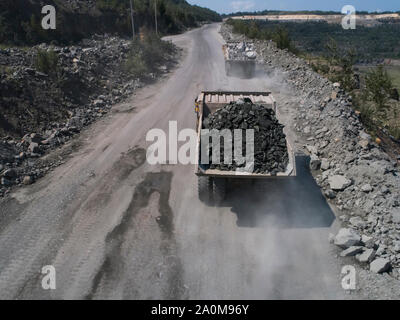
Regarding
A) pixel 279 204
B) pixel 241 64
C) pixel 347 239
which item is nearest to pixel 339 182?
pixel 279 204

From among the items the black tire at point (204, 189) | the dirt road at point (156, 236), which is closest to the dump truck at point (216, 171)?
the black tire at point (204, 189)

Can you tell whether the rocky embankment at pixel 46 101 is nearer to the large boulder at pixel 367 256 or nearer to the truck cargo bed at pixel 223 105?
the truck cargo bed at pixel 223 105

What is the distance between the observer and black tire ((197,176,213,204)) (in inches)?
→ 286

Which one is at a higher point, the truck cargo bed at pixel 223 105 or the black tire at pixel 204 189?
the truck cargo bed at pixel 223 105

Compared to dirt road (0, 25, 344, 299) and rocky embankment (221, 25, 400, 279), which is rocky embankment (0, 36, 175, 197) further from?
rocky embankment (221, 25, 400, 279)

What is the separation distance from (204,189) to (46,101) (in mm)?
8929

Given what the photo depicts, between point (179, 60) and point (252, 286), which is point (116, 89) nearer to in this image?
point (179, 60)

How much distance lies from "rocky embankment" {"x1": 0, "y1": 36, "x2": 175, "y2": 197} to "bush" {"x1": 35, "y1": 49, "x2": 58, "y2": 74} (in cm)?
20

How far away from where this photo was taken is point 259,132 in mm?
7246

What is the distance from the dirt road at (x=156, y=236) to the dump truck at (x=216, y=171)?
411mm

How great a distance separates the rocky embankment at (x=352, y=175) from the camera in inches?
241

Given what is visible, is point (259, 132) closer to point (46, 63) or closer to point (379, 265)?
point (379, 265)

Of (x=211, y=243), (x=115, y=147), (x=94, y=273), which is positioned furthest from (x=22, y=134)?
(x=211, y=243)
